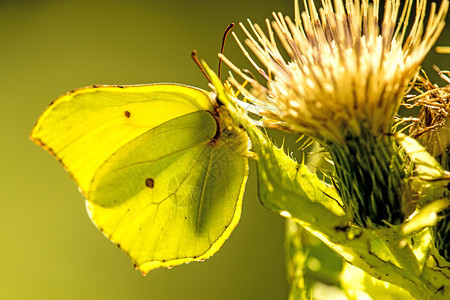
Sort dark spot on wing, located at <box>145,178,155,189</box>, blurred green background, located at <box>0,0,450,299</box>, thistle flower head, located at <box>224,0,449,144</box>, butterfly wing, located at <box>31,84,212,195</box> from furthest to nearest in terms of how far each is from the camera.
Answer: blurred green background, located at <box>0,0,450,299</box>
dark spot on wing, located at <box>145,178,155,189</box>
butterfly wing, located at <box>31,84,212,195</box>
thistle flower head, located at <box>224,0,449,144</box>

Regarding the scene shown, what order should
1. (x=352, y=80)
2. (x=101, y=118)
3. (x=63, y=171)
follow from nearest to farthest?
(x=352, y=80), (x=101, y=118), (x=63, y=171)

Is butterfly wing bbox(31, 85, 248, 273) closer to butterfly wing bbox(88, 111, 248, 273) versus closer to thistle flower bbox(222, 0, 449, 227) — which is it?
butterfly wing bbox(88, 111, 248, 273)

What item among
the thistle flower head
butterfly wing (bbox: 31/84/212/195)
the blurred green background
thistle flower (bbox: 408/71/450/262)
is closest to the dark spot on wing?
butterfly wing (bbox: 31/84/212/195)

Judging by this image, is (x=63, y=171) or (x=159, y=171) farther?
(x=63, y=171)

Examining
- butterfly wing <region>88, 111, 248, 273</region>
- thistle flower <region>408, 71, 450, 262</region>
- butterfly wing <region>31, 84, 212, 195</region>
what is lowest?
A: thistle flower <region>408, 71, 450, 262</region>

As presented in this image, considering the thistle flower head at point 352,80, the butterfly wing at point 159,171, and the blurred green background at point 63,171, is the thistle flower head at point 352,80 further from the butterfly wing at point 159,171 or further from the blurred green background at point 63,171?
the blurred green background at point 63,171

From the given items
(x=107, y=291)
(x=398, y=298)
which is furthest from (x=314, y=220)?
(x=107, y=291)

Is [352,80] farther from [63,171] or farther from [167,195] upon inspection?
[63,171]

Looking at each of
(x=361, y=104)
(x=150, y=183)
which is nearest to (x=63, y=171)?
(x=150, y=183)

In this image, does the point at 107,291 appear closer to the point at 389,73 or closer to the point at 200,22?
the point at 200,22
